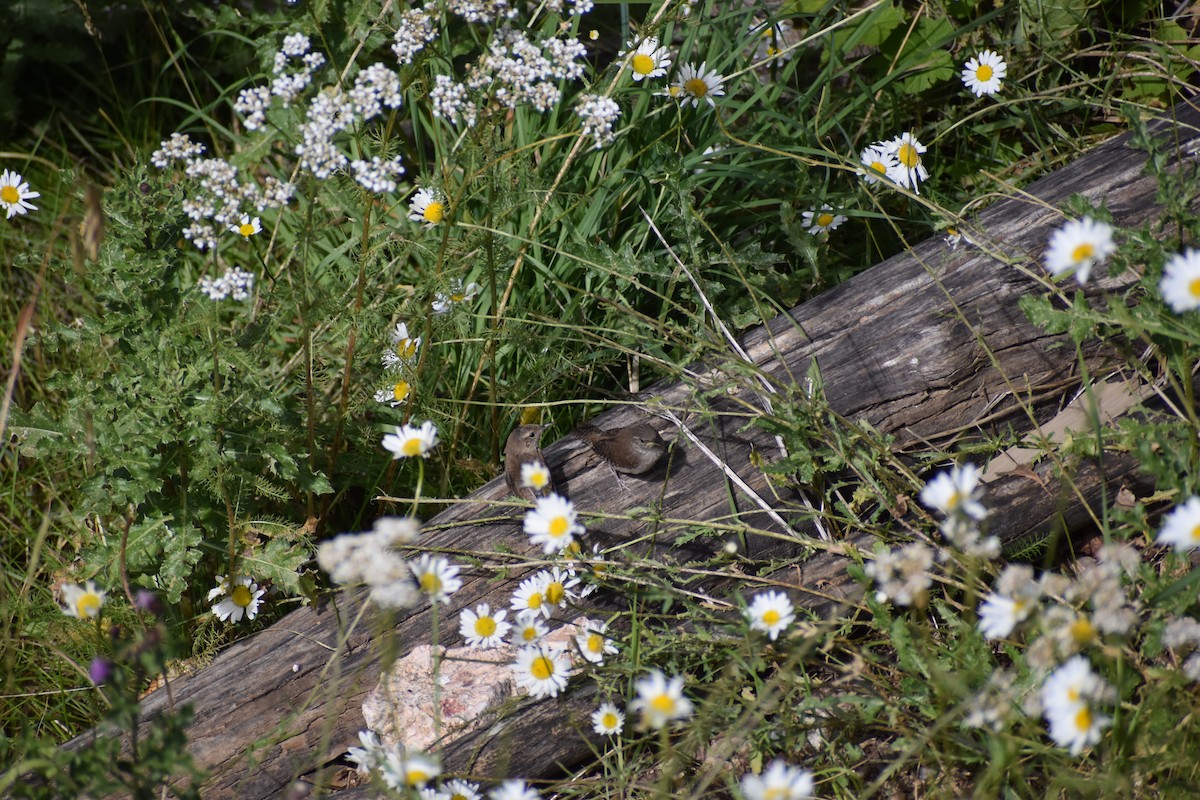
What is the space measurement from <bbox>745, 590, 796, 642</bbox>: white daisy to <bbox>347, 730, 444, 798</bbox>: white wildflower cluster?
0.65m

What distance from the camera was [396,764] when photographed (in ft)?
5.89

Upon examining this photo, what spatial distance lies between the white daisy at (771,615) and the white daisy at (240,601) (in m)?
1.25

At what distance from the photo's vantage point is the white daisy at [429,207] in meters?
2.39

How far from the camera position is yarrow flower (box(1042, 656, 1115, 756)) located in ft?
4.47

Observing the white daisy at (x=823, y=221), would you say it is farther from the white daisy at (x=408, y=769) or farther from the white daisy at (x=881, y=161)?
the white daisy at (x=408, y=769)

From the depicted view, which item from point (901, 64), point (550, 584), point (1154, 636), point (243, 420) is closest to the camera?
point (1154, 636)

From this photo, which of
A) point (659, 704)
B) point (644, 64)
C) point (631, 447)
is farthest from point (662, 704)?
point (644, 64)

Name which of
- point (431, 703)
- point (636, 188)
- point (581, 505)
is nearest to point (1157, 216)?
point (636, 188)

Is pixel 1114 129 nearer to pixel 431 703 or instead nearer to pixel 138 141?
pixel 431 703

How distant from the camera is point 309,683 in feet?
7.14

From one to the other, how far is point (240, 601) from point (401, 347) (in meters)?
0.76

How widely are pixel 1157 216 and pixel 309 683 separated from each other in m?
2.28

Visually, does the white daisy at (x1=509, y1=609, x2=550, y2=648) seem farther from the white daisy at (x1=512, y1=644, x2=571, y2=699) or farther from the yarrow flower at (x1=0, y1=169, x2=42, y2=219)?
the yarrow flower at (x1=0, y1=169, x2=42, y2=219)

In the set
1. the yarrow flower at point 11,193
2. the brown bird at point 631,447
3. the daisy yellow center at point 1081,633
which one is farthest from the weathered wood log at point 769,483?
the yarrow flower at point 11,193
